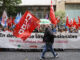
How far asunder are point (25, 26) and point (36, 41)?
4.40ft

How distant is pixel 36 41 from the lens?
1082cm

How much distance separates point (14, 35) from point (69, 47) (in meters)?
3.36

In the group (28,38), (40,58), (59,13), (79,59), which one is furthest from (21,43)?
(59,13)

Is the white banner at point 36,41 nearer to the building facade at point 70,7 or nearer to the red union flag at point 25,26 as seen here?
the red union flag at point 25,26

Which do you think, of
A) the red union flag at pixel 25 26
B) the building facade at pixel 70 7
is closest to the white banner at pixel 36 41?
the red union flag at pixel 25 26

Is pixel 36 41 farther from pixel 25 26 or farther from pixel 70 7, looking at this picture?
pixel 70 7

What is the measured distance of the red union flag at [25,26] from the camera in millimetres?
9852

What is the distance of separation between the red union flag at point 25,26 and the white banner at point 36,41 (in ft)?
2.73

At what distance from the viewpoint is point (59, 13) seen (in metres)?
27.3

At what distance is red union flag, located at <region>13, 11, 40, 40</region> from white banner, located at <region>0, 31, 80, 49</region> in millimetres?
833

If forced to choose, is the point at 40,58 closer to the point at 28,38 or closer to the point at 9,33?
the point at 28,38

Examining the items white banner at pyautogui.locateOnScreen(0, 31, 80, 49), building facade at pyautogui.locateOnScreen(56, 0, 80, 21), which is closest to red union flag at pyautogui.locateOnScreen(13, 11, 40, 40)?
white banner at pyautogui.locateOnScreen(0, 31, 80, 49)

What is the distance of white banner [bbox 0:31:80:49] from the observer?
10.8 meters

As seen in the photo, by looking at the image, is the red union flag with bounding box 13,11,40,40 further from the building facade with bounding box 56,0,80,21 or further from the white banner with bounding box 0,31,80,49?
the building facade with bounding box 56,0,80,21
